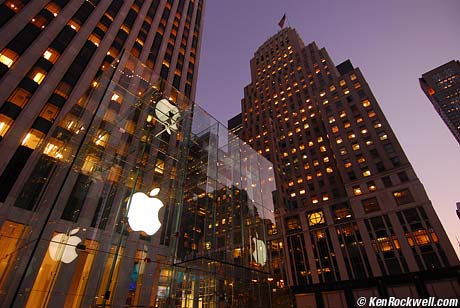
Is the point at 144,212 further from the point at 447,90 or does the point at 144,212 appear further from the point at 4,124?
the point at 447,90

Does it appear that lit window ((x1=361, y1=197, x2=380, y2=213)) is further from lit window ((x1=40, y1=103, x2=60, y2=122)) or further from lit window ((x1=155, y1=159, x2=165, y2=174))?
lit window ((x1=40, y1=103, x2=60, y2=122))

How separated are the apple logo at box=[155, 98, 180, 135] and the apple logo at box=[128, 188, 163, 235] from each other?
515 centimetres

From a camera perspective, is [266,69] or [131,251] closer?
[131,251]

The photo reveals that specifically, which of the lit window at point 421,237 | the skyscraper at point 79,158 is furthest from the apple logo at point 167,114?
the lit window at point 421,237

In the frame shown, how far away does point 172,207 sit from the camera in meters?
15.4

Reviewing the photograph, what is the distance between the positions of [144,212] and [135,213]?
1.86 feet

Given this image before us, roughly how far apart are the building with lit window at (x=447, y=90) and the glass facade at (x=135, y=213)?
221885mm

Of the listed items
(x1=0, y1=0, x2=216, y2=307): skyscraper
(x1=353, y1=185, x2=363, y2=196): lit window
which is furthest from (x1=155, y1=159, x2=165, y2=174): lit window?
(x1=353, y1=185, x2=363, y2=196): lit window

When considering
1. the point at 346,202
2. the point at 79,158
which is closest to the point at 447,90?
the point at 346,202

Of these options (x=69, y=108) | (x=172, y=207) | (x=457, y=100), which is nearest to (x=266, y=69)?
(x=69, y=108)

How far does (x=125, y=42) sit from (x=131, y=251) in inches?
1126

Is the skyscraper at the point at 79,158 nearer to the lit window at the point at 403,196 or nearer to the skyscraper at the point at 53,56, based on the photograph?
the skyscraper at the point at 53,56

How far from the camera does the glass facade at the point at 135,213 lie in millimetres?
10555

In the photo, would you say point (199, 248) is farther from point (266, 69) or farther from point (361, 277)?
point (266, 69)
